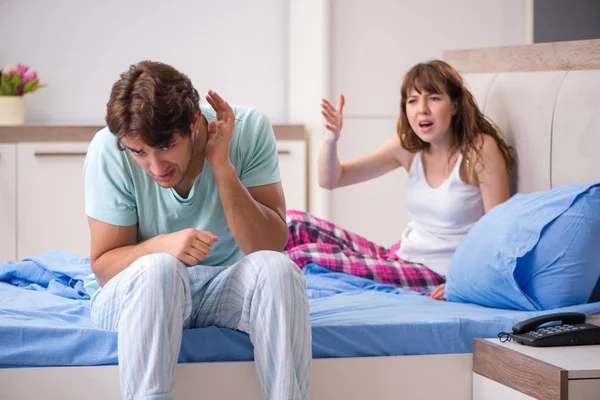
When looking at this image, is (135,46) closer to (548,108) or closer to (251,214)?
(548,108)

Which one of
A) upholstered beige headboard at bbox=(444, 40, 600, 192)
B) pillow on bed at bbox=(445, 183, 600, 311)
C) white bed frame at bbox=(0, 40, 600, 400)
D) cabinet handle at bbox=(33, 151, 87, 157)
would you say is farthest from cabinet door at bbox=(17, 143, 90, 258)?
pillow on bed at bbox=(445, 183, 600, 311)

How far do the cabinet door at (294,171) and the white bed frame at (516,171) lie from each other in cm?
109

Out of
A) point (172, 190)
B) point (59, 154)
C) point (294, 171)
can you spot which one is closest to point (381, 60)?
point (294, 171)

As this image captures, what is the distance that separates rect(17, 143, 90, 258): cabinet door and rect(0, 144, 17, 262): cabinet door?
0.02 m

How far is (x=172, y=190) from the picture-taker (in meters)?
1.99

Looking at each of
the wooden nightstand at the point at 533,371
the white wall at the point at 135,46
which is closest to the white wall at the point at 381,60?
the white wall at the point at 135,46

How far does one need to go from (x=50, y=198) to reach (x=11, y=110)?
1.57ft

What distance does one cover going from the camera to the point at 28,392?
72.4 inches

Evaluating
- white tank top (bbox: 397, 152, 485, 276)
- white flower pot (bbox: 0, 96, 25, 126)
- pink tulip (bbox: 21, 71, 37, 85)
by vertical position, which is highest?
pink tulip (bbox: 21, 71, 37, 85)

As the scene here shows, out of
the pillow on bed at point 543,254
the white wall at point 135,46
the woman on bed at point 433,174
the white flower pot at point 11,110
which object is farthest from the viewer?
the white wall at point 135,46

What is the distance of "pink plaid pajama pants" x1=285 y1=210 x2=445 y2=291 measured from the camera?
2609 mm

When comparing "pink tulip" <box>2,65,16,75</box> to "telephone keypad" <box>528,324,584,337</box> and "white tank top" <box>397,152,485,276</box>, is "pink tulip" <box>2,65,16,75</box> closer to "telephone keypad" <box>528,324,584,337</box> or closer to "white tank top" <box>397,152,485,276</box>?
"white tank top" <box>397,152,485,276</box>

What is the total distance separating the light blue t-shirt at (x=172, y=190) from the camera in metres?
1.96

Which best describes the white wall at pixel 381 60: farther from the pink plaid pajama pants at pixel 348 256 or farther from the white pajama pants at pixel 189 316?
the white pajama pants at pixel 189 316
